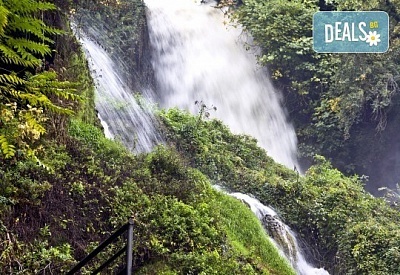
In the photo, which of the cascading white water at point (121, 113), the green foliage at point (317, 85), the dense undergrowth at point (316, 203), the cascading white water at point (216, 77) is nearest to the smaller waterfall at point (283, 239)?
the dense undergrowth at point (316, 203)

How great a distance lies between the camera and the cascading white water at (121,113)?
776cm

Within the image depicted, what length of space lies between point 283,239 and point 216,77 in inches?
278

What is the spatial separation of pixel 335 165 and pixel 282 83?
8.39ft

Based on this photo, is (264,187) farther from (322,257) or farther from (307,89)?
(307,89)

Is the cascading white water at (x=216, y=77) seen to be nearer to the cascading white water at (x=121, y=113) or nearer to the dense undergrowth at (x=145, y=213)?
the cascading white water at (x=121, y=113)

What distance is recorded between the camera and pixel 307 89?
559 inches

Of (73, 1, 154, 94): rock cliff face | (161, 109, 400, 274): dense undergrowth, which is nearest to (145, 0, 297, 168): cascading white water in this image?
(73, 1, 154, 94): rock cliff face

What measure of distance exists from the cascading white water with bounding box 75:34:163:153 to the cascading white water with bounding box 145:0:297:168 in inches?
142

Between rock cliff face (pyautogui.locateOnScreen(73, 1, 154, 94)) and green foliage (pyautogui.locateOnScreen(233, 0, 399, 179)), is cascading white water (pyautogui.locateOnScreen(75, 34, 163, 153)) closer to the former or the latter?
rock cliff face (pyautogui.locateOnScreen(73, 1, 154, 94))

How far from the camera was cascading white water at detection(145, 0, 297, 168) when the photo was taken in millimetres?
13398

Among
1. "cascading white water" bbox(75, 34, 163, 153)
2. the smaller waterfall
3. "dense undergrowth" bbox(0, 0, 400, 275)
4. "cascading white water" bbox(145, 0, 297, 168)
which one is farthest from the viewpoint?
"cascading white water" bbox(145, 0, 297, 168)

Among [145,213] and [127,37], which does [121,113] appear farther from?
[127,37]

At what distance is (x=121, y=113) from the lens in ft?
26.8

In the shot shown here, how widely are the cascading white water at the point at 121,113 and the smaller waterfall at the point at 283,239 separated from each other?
1.62 meters
